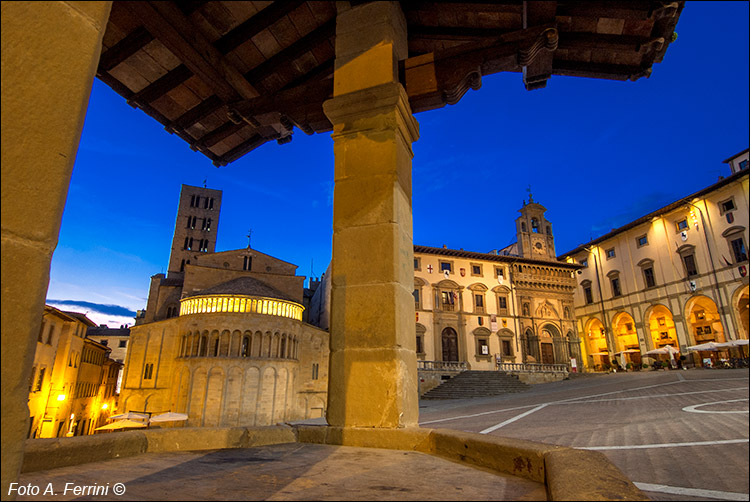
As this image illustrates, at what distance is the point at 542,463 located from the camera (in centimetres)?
237

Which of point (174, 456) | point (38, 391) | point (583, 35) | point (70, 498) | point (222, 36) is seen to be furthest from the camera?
point (38, 391)

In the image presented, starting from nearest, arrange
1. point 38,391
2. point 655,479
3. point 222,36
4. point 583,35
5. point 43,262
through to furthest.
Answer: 1. point 43,262
2. point 655,479
3. point 583,35
4. point 222,36
5. point 38,391

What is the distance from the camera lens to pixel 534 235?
42.8 metres

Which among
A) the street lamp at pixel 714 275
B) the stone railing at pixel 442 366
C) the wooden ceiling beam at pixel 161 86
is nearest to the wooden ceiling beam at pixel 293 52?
the wooden ceiling beam at pixel 161 86

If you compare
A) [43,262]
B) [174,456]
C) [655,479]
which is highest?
[43,262]

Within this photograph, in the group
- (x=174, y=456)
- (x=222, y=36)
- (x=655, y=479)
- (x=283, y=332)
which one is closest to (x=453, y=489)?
(x=174, y=456)

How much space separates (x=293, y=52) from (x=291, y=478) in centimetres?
509

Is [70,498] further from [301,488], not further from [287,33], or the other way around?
[287,33]

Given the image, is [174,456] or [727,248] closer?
[174,456]

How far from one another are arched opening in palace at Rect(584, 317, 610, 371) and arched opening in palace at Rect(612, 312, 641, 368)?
1.30 metres

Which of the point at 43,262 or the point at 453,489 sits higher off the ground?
the point at 43,262

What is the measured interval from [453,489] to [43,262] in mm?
2082

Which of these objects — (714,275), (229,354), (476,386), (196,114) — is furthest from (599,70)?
(714,275)

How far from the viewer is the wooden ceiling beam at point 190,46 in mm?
4527
